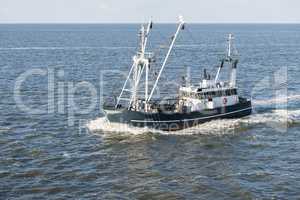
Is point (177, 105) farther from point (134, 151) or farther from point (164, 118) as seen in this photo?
point (134, 151)

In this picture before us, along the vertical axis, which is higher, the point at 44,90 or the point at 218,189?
the point at 44,90

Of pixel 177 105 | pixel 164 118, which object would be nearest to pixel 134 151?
pixel 164 118

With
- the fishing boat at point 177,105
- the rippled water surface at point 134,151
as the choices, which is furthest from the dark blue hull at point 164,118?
the rippled water surface at point 134,151

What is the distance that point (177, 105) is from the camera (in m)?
59.6

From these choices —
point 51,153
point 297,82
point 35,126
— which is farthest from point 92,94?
point 297,82

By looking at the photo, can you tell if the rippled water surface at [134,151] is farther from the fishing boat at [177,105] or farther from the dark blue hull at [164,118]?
the fishing boat at [177,105]

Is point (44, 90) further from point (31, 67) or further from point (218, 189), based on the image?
point (218, 189)

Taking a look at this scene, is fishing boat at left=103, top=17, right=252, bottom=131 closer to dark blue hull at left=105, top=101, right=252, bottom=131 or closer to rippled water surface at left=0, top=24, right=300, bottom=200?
dark blue hull at left=105, top=101, right=252, bottom=131

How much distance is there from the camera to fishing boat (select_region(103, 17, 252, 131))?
5553 centimetres

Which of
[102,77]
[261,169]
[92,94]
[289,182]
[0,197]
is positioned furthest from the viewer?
[102,77]

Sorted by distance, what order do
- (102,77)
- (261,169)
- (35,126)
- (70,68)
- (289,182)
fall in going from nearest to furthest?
(289,182), (261,169), (35,126), (102,77), (70,68)

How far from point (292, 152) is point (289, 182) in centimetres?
904

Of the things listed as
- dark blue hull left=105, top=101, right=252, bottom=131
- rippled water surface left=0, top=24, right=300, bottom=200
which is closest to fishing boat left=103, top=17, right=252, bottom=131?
dark blue hull left=105, top=101, right=252, bottom=131

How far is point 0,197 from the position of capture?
36.8 m
